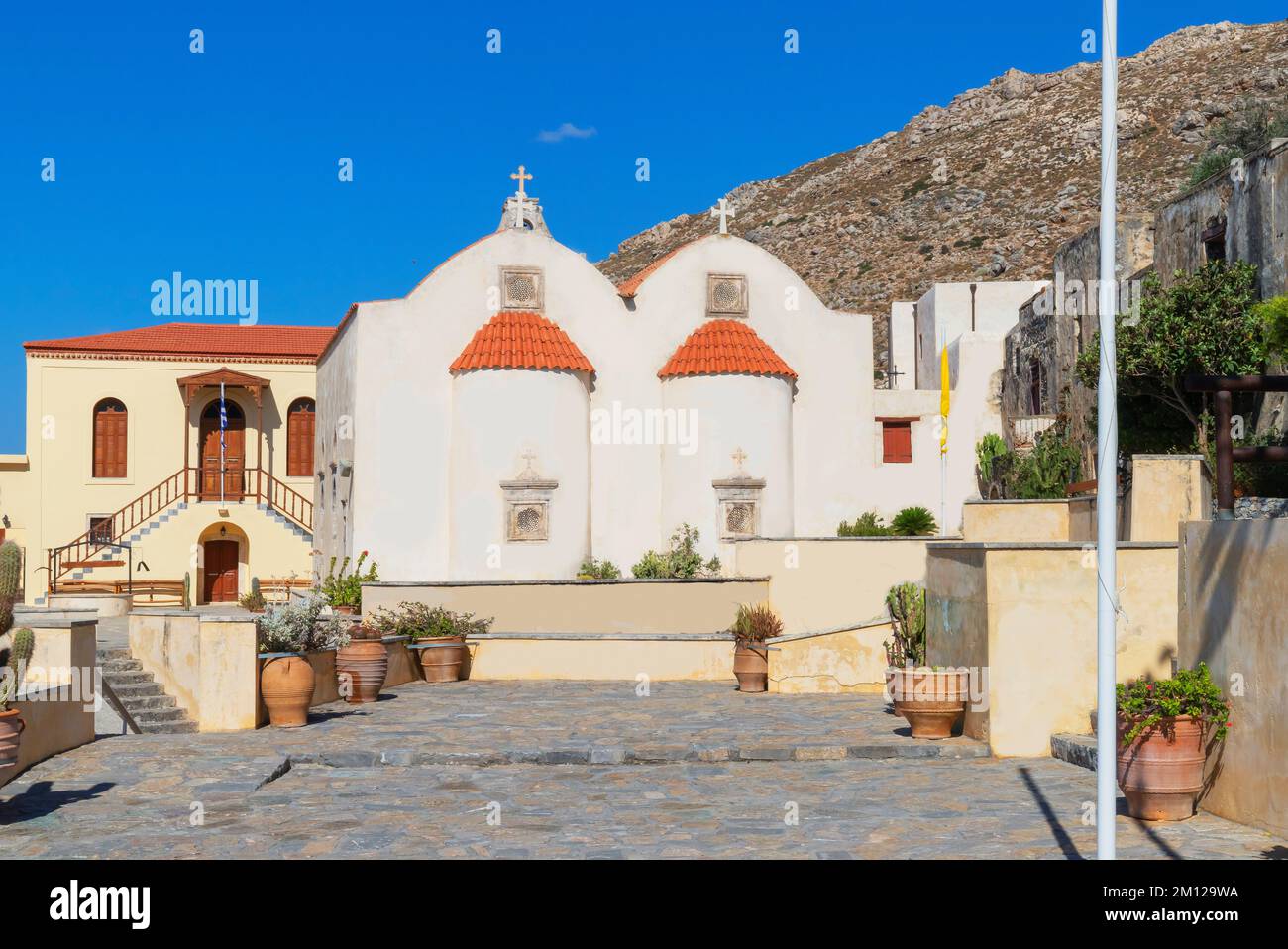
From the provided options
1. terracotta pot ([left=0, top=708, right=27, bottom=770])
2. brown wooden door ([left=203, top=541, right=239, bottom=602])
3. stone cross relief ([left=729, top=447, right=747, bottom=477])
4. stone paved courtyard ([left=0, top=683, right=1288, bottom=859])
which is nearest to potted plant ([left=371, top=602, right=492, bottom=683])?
stone paved courtyard ([left=0, top=683, right=1288, bottom=859])

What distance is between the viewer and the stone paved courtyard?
9.23 meters

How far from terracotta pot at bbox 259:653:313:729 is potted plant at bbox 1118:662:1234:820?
975cm

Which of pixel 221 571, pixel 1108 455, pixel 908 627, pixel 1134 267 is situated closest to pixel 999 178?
pixel 1134 267

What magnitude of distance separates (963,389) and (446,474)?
12.7 m

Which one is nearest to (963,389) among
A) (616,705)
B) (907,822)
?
(616,705)

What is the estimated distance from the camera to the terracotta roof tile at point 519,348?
26891mm

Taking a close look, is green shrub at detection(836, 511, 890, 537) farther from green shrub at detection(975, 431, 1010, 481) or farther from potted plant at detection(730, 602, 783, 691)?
potted plant at detection(730, 602, 783, 691)

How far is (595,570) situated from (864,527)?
243 inches

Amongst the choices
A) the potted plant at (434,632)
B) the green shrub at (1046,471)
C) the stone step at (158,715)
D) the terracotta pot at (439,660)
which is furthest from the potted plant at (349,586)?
the green shrub at (1046,471)

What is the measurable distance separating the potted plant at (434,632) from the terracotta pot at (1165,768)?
1340 centimetres

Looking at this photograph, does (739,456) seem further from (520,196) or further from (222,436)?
(222,436)

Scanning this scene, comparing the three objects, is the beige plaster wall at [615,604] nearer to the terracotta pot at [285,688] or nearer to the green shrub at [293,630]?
the green shrub at [293,630]

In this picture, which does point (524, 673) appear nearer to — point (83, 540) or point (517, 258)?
point (517, 258)

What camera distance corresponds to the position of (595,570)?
2739 centimetres
